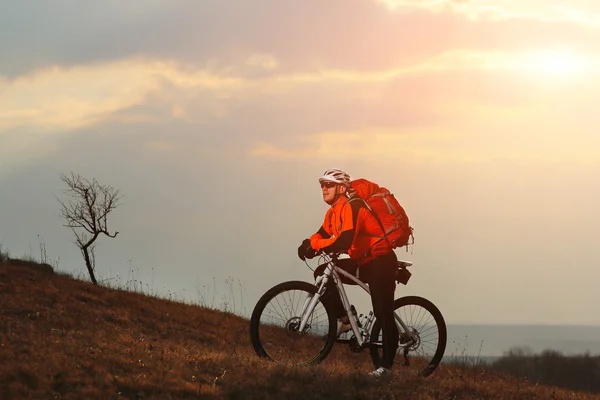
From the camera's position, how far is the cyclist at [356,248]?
10.4m

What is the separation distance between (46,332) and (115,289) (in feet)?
35.4

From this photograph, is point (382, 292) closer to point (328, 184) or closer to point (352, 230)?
point (352, 230)

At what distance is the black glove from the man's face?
66 centimetres

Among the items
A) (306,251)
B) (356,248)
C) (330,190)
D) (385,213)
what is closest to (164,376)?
(306,251)

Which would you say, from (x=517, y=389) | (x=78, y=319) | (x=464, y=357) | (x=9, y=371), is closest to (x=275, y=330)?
(x=9, y=371)

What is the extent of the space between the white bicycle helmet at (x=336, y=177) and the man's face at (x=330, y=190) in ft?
0.18

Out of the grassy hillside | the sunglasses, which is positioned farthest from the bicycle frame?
the sunglasses

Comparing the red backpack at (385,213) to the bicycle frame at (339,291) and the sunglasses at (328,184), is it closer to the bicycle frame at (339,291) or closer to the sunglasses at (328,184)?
the sunglasses at (328,184)

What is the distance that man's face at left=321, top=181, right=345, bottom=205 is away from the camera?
10469 mm

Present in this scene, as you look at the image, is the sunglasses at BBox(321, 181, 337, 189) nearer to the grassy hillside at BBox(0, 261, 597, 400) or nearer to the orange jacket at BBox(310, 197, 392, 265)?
the orange jacket at BBox(310, 197, 392, 265)

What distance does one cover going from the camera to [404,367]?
1163 centimetres

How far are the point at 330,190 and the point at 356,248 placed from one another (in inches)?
33.7

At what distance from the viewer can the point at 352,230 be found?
33.9 feet

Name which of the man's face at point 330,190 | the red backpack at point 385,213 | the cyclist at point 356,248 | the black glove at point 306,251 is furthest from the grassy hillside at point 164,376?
the man's face at point 330,190
